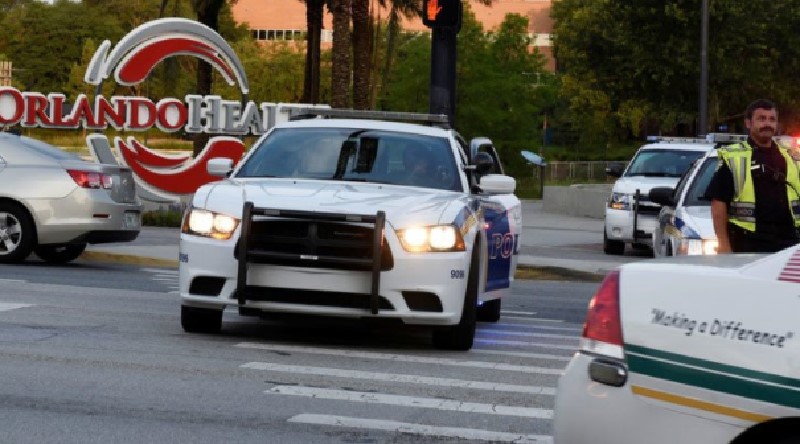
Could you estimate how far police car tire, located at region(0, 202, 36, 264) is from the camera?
60.7ft

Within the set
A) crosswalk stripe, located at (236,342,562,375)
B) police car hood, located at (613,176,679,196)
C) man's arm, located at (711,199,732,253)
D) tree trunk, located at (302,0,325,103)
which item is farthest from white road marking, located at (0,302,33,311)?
tree trunk, located at (302,0,325,103)

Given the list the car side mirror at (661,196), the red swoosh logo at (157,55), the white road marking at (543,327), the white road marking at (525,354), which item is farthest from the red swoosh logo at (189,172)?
the white road marking at (525,354)

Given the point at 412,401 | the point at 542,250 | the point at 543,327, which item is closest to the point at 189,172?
the point at 542,250

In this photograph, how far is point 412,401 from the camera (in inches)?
373

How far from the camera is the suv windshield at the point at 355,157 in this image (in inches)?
504

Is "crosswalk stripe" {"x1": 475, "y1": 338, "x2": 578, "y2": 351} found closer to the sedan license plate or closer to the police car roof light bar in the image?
the police car roof light bar

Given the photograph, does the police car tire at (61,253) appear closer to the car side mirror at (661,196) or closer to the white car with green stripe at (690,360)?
the car side mirror at (661,196)

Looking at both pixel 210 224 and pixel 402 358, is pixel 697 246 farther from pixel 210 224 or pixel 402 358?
pixel 210 224

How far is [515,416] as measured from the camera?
9.06 metres

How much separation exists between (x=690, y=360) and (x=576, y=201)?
41.1m

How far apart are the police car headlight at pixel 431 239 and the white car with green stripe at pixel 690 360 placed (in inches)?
210

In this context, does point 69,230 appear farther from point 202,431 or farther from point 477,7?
point 477,7

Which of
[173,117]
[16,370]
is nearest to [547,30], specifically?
[173,117]

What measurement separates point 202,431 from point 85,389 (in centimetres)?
139
